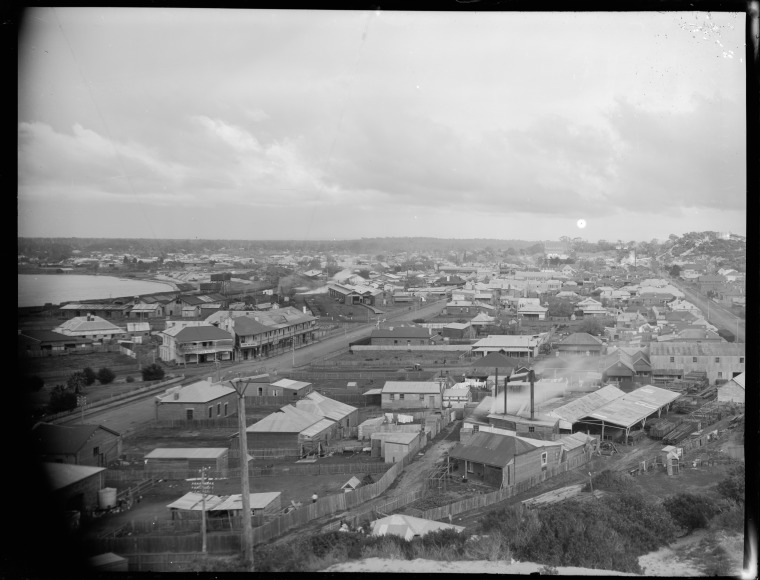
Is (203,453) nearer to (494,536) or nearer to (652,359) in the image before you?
(494,536)

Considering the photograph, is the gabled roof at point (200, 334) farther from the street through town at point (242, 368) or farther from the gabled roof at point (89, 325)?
the gabled roof at point (89, 325)

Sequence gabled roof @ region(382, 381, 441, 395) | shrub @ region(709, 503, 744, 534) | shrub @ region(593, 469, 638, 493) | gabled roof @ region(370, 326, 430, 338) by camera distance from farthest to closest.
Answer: gabled roof @ region(370, 326, 430, 338) < gabled roof @ region(382, 381, 441, 395) < shrub @ region(593, 469, 638, 493) < shrub @ region(709, 503, 744, 534)

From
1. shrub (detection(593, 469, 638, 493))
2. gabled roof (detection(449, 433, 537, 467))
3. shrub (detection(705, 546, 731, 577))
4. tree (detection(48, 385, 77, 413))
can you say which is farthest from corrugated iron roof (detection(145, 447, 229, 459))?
shrub (detection(705, 546, 731, 577))

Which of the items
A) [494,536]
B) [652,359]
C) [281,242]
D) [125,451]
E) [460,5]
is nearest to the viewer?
[460,5]

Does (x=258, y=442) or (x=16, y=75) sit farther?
(x=258, y=442)

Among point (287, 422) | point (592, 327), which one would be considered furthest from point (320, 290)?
point (592, 327)

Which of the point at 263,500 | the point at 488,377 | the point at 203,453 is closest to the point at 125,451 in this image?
the point at 203,453

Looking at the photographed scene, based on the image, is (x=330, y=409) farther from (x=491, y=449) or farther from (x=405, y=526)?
(x=491, y=449)

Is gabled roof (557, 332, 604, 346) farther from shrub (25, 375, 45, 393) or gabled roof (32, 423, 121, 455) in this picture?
shrub (25, 375, 45, 393)
